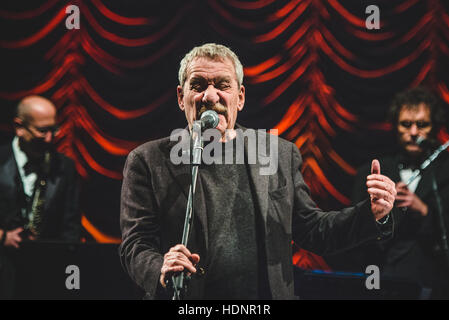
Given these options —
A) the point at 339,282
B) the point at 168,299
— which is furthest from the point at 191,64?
the point at 339,282

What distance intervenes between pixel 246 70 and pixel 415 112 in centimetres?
185

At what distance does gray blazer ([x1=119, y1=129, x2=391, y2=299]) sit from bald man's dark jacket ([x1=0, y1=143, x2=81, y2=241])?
1916 mm

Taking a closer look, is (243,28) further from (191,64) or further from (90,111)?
(191,64)

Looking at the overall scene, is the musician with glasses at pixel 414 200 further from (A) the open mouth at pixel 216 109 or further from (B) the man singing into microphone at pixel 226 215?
(A) the open mouth at pixel 216 109

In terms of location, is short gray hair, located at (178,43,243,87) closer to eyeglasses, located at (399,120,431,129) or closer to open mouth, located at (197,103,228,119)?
open mouth, located at (197,103,228,119)

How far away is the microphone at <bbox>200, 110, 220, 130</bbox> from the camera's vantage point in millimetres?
2029

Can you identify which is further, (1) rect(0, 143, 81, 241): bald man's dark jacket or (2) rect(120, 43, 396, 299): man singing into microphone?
(1) rect(0, 143, 81, 241): bald man's dark jacket

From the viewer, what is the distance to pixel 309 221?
2266 millimetres

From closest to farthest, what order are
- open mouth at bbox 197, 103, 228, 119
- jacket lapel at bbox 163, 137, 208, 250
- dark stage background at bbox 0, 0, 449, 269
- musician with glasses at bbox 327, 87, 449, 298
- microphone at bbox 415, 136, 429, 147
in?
jacket lapel at bbox 163, 137, 208, 250
open mouth at bbox 197, 103, 228, 119
musician with glasses at bbox 327, 87, 449, 298
microphone at bbox 415, 136, 429, 147
dark stage background at bbox 0, 0, 449, 269

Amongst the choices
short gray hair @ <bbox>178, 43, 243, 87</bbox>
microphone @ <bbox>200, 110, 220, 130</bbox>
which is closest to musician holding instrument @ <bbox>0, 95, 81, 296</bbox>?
short gray hair @ <bbox>178, 43, 243, 87</bbox>

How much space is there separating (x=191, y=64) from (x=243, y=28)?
10.1 ft

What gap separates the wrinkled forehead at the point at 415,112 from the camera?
3846mm

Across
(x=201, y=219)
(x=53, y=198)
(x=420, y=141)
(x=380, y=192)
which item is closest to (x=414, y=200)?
(x=420, y=141)

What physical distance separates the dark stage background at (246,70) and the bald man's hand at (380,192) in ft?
10.3
